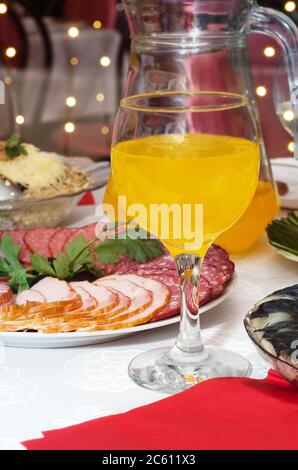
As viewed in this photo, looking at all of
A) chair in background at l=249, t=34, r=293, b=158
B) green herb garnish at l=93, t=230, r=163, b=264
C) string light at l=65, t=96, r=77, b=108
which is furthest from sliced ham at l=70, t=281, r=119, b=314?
string light at l=65, t=96, r=77, b=108

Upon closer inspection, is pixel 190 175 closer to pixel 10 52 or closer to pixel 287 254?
pixel 287 254

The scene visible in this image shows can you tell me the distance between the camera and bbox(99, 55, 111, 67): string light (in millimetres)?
3324

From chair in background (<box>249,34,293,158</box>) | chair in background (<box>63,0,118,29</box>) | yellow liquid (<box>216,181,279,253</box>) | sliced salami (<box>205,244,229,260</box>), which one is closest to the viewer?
sliced salami (<box>205,244,229,260</box>)

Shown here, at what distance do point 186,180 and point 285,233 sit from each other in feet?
1.13

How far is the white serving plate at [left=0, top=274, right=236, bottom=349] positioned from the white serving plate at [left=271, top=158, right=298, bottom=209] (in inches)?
18.5

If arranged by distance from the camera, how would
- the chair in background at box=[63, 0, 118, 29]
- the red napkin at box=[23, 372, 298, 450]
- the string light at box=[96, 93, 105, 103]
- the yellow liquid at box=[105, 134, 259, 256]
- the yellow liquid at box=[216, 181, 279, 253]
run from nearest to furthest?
the red napkin at box=[23, 372, 298, 450] < the yellow liquid at box=[105, 134, 259, 256] < the yellow liquid at box=[216, 181, 279, 253] < the string light at box=[96, 93, 105, 103] < the chair in background at box=[63, 0, 118, 29]

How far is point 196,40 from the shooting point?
0.98 meters

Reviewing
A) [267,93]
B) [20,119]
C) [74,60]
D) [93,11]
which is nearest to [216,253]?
[267,93]

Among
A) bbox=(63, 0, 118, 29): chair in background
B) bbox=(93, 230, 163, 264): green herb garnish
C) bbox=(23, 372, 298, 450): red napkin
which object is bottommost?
bbox=(23, 372, 298, 450): red napkin

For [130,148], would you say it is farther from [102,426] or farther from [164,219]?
[102,426]

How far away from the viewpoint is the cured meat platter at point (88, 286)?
766mm

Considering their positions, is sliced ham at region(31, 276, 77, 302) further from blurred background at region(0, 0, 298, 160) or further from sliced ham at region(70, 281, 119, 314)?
blurred background at region(0, 0, 298, 160)

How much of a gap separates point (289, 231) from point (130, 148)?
34cm
